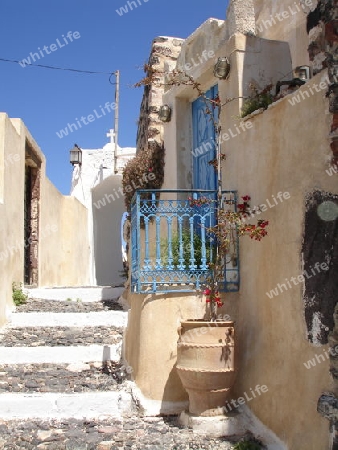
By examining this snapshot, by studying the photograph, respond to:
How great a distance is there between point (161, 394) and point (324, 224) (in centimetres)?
253

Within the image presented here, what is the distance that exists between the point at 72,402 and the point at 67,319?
6.85 ft

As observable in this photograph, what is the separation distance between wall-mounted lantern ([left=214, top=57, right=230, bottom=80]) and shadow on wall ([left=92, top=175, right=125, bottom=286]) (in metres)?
9.54

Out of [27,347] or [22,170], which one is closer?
[27,347]

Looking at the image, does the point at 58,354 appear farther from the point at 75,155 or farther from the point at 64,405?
the point at 75,155

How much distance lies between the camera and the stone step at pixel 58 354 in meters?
6.47

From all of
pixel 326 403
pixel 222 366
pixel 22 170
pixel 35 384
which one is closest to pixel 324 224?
pixel 326 403

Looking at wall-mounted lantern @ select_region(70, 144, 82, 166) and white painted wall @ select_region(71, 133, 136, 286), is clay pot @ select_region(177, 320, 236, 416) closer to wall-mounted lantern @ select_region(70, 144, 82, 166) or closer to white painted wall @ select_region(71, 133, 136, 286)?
Answer: white painted wall @ select_region(71, 133, 136, 286)

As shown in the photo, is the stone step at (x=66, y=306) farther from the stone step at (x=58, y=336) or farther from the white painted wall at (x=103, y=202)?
the white painted wall at (x=103, y=202)

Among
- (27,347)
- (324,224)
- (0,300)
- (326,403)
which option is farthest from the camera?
(0,300)

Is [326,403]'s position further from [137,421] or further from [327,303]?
[137,421]

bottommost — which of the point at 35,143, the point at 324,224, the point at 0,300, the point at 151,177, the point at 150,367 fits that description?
the point at 150,367

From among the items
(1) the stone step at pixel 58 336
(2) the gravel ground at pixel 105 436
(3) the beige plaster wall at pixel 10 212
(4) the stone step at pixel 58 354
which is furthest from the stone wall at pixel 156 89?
(2) the gravel ground at pixel 105 436

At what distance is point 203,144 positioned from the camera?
769 cm

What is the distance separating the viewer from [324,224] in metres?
4.21
